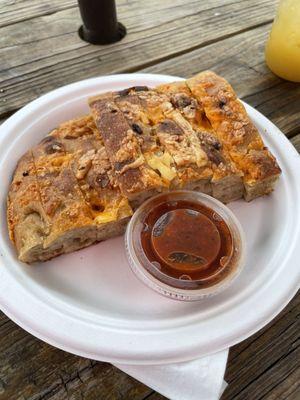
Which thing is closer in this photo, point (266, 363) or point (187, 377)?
point (187, 377)

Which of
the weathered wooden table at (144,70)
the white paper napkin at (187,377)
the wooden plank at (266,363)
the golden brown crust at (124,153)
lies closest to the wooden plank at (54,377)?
the weathered wooden table at (144,70)

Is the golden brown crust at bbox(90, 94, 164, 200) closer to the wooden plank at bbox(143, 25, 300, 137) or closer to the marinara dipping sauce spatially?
the marinara dipping sauce

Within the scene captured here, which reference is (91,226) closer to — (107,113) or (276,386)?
(107,113)

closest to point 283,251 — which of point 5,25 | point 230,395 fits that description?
point 230,395

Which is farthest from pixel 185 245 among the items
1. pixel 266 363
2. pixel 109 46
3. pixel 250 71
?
pixel 109 46

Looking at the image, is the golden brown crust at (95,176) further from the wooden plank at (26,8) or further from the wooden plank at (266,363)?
the wooden plank at (26,8)

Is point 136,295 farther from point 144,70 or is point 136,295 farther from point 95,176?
point 144,70
